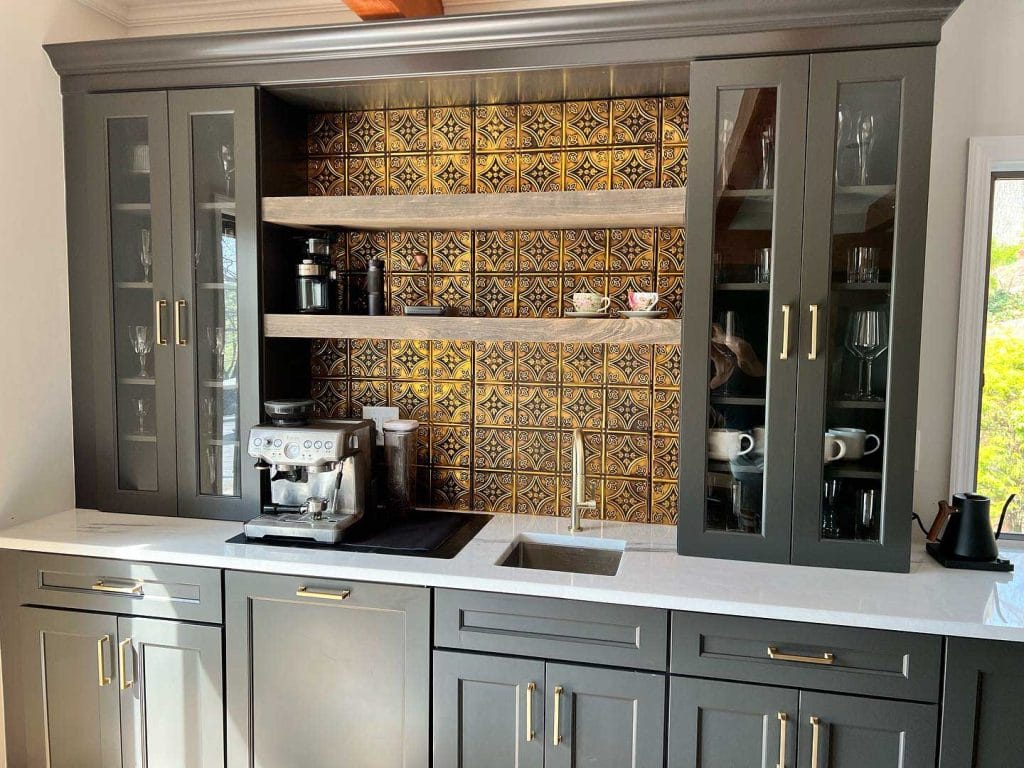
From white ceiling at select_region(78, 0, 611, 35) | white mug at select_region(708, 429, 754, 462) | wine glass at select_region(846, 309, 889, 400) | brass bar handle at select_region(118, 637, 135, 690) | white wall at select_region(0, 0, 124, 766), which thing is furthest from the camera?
white ceiling at select_region(78, 0, 611, 35)

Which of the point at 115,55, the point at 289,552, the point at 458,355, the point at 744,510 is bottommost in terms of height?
the point at 289,552

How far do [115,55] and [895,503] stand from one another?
264 cm

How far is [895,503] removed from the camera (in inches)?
77.0

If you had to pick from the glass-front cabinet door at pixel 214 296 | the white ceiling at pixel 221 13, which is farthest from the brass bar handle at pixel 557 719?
the white ceiling at pixel 221 13

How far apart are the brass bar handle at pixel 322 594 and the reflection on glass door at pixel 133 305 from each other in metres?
0.79

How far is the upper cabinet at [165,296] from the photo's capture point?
93.0 inches

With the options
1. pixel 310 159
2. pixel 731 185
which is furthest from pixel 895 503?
pixel 310 159

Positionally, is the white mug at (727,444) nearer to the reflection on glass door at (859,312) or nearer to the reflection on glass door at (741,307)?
the reflection on glass door at (741,307)

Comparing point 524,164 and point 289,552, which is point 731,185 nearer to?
point 524,164

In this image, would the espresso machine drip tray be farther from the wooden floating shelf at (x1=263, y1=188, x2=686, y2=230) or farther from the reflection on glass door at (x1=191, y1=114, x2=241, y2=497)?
the wooden floating shelf at (x1=263, y1=188, x2=686, y2=230)

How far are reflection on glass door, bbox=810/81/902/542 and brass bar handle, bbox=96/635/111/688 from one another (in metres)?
2.05

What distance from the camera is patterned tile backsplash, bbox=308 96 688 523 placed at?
2.42 metres

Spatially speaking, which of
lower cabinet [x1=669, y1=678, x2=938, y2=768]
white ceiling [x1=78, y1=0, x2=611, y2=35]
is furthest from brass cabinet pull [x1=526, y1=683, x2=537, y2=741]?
white ceiling [x1=78, y1=0, x2=611, y2=35]

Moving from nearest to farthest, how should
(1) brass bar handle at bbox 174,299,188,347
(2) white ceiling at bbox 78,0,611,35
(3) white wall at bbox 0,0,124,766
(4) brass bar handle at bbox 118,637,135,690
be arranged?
(4) brass bar handle at bbox 118,637,135,690 → (3) white wall at bbox 0,0,124,766 → (1) brass bar handle at bbox 174,299,188,347 → (2) white ceiling at bbox 78,0,611,35
